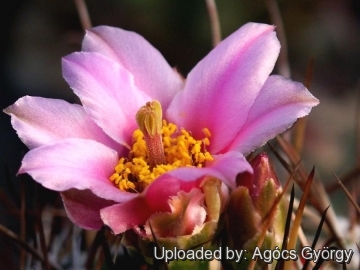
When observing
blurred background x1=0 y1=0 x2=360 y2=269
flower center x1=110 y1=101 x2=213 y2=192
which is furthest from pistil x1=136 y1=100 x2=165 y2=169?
blurred background x1=0 y1=0 x2=360 y2=269

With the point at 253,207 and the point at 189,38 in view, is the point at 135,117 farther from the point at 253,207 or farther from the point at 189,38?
the point at 189,38

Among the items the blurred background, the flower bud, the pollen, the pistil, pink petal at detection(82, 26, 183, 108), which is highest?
pink petal at detection(82, 26, 183, 108)

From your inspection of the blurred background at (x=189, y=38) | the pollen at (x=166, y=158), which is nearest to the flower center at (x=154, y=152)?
the pollen at (x=166, y=158)

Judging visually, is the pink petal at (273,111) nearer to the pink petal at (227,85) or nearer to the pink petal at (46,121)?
the pink petal at (227,85)

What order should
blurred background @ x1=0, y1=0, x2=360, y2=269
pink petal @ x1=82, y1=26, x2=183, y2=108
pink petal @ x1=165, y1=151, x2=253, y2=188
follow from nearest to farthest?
pink petal @ x1=165, y1=151, x2=253, y2=188
pink petal @ x1=82, y1=26, x2=183, y2=108
blurred background @ x1=0, y1=0, x2=360, y2=269

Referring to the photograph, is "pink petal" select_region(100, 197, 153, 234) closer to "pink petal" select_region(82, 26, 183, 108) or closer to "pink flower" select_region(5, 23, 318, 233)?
"pink flower" select_region(5, 23, 318, 233)

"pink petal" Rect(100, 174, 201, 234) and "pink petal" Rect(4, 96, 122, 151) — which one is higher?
"pink petal" Rect(4, 96, 122, 151)

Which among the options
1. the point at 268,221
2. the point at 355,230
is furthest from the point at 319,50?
the point at 268,221
